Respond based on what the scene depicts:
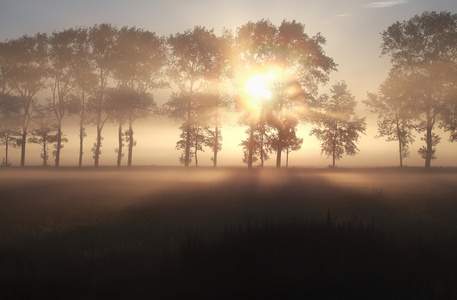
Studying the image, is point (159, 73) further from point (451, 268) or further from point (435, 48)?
point (451, 268)

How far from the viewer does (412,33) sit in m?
51.7

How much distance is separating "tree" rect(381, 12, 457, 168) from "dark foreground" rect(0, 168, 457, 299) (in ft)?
105

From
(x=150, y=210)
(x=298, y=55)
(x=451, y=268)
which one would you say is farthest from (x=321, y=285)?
(x=298, y=55)

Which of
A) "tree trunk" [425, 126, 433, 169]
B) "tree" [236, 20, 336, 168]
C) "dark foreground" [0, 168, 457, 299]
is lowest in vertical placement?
"dark foreground" [0, 168, 457, 299]

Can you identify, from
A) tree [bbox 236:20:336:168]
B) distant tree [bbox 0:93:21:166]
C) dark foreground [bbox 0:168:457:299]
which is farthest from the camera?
distant tree [bbox 0:93:21:166]

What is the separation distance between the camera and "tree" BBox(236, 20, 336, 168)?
158 feet

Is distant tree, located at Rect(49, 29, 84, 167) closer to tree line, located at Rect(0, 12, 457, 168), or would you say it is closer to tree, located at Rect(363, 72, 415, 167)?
tree line, located at Rect(0, 12, 457, 168)

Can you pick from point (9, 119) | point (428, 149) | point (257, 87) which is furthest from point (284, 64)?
point (9, 119)

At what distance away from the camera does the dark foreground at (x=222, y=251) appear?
10.8 m

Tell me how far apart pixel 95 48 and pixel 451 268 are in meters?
50.6

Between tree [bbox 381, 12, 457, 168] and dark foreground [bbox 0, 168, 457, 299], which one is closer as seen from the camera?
dark foreground [bbox 0, 168, 457, 299]

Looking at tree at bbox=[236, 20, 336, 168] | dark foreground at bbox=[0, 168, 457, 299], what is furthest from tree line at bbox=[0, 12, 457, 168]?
dark foreground at bbox=[0, 168, 457, 299]

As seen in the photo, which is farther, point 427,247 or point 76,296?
point 427,247

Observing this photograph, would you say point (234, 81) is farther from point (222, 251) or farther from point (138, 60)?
point (222, 251)
